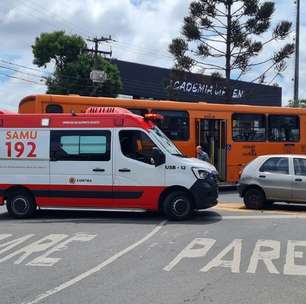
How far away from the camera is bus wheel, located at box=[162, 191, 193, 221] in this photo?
13.5m

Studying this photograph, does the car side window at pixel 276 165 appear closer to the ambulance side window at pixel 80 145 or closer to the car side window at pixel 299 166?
the car side window at pixel 299 166

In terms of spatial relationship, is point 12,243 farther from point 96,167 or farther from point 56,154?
point 56,154

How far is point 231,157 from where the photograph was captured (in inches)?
854

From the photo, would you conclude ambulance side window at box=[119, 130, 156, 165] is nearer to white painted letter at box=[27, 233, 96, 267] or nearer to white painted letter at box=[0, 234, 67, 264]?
white painted letter at box=[27, 233, 96, 267]

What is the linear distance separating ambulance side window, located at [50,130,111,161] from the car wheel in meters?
4.11

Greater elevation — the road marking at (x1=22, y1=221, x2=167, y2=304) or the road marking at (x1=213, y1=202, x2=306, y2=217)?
the road marking at (x1=213, y1=202, x2=306, y2=217)

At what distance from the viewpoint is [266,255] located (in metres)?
9.70

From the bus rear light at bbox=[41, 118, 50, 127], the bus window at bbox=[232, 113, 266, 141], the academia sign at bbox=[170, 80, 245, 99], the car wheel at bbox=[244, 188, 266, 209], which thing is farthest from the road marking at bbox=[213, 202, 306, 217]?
the academia sign at bbox=[170, 80, 245, 99]

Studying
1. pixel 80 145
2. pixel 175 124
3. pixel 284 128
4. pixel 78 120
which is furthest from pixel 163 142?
pixel 284 128

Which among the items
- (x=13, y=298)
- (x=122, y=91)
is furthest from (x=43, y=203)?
Answer: (x=122, y=91)

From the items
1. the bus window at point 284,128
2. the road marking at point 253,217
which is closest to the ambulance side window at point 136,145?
the road marking at point 253,217

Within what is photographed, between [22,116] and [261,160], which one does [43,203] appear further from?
[261,160]

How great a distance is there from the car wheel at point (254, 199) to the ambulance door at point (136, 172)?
3245 mm

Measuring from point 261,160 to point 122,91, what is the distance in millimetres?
30872
